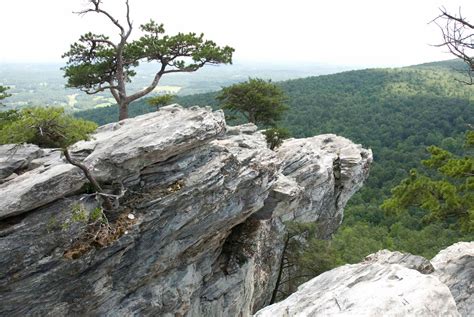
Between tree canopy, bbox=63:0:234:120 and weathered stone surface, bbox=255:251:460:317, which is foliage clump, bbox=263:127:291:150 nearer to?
tree canopy, bbox=63:0:234:120

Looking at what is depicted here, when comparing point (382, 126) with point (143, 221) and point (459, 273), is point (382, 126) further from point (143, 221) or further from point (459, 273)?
point (143, 221)

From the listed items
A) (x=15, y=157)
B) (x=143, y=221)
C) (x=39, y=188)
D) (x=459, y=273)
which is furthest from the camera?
(x=15, y=157)

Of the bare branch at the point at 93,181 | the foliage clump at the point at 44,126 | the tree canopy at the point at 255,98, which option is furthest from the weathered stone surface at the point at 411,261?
the tree canopy at the point at 255,98

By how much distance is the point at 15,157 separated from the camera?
15.8 m

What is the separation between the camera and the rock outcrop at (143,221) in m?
12.6

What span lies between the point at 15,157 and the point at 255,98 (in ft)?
58.9

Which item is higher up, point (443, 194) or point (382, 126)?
point (443, 194)

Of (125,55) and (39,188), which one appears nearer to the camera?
(39,188)

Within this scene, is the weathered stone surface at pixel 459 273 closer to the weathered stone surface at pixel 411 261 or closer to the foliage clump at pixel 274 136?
the weathered stone surface at pixel 411 261

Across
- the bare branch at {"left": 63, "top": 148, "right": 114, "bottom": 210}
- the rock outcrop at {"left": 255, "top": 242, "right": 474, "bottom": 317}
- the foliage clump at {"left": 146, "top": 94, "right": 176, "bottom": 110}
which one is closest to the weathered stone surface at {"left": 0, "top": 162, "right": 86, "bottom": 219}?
the bare branch at {"left": 63, "top": 148, "right": 114, "bottom": 210}

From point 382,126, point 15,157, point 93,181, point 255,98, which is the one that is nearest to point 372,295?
point 93,181

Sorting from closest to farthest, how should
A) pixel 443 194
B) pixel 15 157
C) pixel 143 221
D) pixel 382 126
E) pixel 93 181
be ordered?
1. pixel 93 181
2. pixel 143 221
3. pixel 443 194
4. pixel 15 157
5. pixel 382 126

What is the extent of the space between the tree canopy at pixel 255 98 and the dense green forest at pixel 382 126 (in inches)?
352

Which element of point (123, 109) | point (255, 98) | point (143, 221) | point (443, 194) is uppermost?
point (255, 98)
